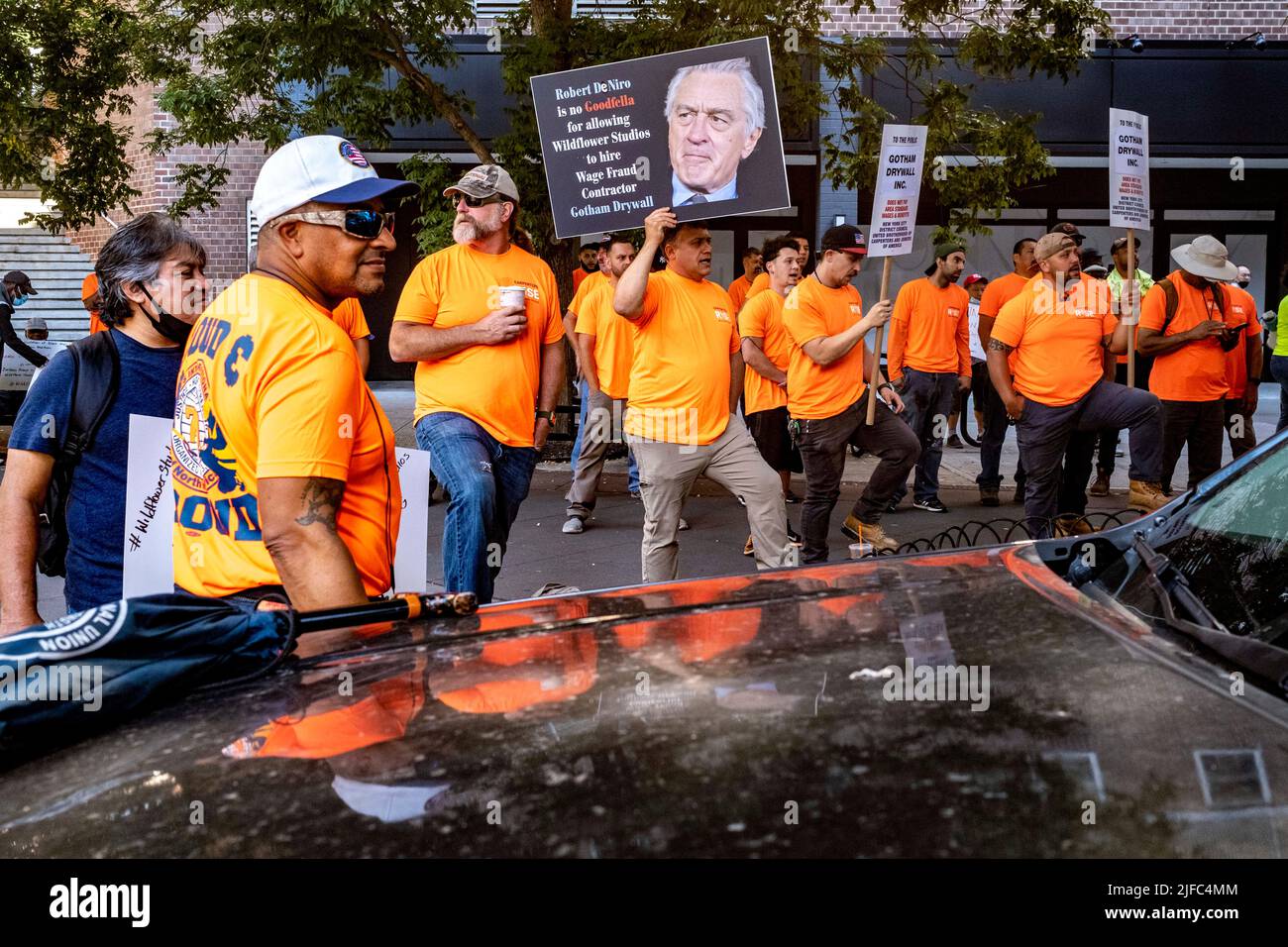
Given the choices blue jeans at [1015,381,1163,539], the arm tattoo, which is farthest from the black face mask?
blue jeans at [1015,381,1163,539]

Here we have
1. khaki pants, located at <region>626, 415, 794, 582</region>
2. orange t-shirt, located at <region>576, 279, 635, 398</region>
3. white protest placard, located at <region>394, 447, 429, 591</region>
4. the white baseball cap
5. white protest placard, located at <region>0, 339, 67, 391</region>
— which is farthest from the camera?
white protest placard, located at <region>0, 339, 67, 391</region>

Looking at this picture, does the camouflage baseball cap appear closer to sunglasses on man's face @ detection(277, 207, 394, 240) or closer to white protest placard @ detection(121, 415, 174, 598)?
white protest placard @ detection(121, 415, 174, 598)

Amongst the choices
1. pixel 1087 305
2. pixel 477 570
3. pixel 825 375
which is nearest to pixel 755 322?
pixel 825 375

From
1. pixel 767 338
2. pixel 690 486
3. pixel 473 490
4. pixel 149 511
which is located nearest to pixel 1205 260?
pixel 767 338

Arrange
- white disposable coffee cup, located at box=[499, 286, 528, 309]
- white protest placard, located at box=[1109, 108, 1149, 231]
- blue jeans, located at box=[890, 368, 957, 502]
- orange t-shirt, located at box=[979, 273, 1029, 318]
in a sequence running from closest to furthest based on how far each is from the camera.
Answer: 1. white disposable coffee cup, located at box=[499, 286, 528, 309]
2. white protest placard, located at box=[1109, 108, 1149, 231]
3. blue jeans, located at box=[890, 368, 957, 502]
4. orange t-shirt, located at box=[979, 273, 1029, 318]

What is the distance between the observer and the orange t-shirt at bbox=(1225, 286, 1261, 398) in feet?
32.3

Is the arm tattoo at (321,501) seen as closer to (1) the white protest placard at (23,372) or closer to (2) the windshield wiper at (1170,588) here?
(2) the windshield wiper at (1170,588)

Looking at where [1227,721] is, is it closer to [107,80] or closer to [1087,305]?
[1087,305]

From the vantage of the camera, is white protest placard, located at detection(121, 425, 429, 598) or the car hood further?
white protest placard, located at detection(121, 425, 429, 598)

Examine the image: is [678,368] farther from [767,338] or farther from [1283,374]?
[1283,374]

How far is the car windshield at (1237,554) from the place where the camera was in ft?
6.79

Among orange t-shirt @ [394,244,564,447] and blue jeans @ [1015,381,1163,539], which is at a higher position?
orange t-shirt @ [394,244,564,447]

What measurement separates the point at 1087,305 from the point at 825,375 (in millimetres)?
1822

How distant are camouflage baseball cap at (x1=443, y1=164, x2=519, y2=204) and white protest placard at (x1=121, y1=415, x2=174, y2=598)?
284 centimetres
